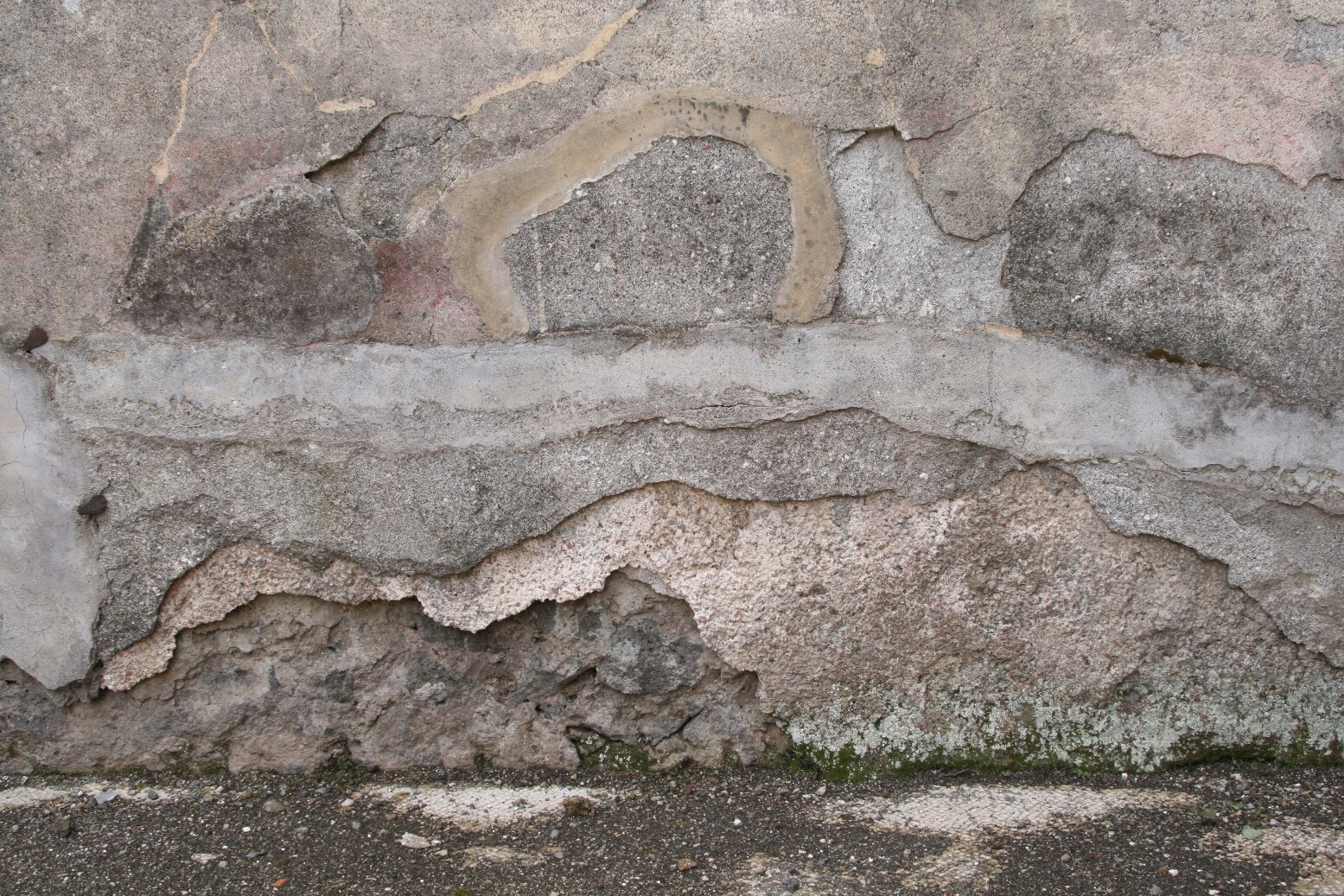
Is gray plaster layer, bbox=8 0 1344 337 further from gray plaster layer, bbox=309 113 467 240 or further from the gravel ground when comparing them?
the gravel ground

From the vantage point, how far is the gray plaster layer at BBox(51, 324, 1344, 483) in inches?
76.4

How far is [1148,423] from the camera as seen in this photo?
1.94 meters

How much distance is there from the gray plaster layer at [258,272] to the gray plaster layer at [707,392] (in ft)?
0.15

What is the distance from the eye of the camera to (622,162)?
1929 mm

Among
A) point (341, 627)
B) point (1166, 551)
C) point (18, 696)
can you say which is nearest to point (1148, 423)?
point (1166, 551)

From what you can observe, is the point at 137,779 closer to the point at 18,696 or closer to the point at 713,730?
the point at 18,696

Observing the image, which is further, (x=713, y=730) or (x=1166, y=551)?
(x=713, y=730)

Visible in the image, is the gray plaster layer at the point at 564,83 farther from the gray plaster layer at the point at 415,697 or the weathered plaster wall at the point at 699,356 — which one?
the gray plaster layer at the point at 415,697

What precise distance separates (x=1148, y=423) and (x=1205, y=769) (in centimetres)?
69

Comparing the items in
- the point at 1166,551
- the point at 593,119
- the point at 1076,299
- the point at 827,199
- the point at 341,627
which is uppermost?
the point at 593,119

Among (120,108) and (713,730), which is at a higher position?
(120,108)

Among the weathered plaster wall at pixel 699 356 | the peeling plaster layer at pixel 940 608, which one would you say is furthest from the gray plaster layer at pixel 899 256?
the peeling plaster layer at pixel 940 608

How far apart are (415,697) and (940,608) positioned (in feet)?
3.40

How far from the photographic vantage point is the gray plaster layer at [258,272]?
1.93 metres
